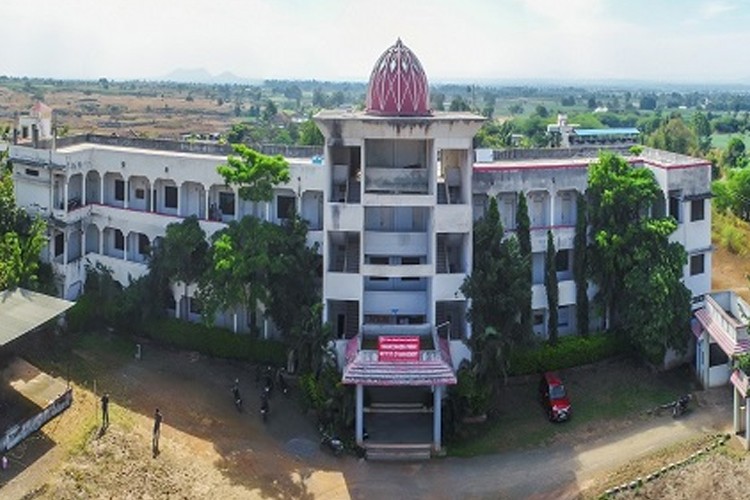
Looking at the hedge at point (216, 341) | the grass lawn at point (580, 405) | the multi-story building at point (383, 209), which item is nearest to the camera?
the grass lawn at point (580, 405)

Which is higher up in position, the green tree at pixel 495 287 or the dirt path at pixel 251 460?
the green tree at pixel 495 287

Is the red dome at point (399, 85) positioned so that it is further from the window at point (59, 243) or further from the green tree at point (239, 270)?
the window at point (59, 243)

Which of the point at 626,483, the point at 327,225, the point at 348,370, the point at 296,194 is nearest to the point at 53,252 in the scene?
the point at 296,194

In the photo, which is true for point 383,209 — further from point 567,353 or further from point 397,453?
point 397,453

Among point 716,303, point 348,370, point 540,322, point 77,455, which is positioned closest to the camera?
point 77,455

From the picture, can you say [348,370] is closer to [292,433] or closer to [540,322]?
[292,433]

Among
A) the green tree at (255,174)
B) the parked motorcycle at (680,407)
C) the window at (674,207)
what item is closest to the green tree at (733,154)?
the window at (674,207)

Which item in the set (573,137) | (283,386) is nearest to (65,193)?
(283,386)
